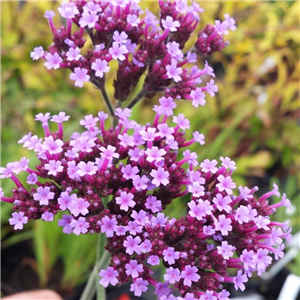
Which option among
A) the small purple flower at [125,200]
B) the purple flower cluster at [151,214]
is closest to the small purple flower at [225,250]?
the purple flower cluster at [151,214]

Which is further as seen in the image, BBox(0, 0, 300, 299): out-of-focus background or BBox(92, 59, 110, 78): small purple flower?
BBox(0, 0, 300, 299): out-of-focus background

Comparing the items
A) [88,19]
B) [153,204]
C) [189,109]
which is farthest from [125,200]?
[189,109]

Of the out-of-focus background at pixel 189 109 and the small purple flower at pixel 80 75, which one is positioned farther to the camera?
the out-of-focus background at pixel 189 109

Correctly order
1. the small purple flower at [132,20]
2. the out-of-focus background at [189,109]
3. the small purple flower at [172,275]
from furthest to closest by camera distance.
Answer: the out-of-focus background at [189,109], the small purple flower at [132,20], the small purple flower at [172,275]

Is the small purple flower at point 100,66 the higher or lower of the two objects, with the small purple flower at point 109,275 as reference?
higher

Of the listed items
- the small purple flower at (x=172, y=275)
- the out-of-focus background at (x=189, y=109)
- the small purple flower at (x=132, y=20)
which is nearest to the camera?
the small purple flower at (x=172, y=275)

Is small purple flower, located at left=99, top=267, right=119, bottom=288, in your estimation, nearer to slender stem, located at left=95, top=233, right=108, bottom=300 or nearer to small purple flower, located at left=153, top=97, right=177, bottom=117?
slender stem, located at left=95, top=233, right=108, bottom=300

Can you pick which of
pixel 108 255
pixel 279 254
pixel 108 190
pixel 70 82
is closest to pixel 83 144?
pixel 108 190

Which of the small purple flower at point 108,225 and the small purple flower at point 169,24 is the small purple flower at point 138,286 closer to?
the small purple flower at point 108,225

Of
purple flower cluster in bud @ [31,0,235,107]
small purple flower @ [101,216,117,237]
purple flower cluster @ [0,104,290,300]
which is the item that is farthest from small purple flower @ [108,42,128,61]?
small purple flower @ [101,216,117,237]

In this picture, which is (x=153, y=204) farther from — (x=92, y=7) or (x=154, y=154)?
(x=92, y=7)
